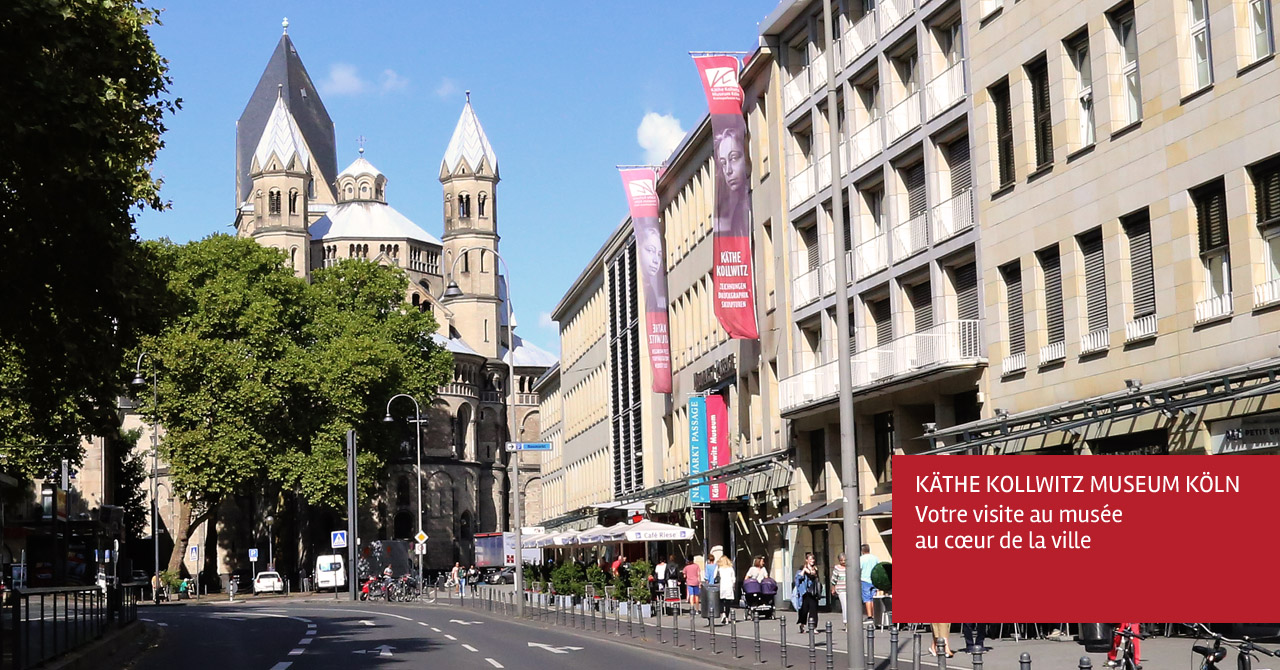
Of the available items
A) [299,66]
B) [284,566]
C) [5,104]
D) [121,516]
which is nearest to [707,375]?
[121,516]

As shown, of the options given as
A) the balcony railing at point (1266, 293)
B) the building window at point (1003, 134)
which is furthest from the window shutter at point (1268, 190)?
the building window at point (1003, 134)

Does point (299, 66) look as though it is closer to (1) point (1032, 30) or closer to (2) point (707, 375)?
(2) point (707, 375)

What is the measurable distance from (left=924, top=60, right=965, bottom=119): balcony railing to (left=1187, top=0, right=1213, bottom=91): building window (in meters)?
7.54

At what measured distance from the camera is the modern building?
75.4 ft

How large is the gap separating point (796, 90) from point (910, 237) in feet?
25.6

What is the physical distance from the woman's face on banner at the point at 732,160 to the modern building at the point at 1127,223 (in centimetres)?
1185

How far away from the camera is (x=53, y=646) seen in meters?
22.4

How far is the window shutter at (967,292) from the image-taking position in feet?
105

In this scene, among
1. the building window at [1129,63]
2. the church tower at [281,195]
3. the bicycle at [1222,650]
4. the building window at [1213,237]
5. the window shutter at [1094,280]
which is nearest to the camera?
the bicycle at [1222,650]

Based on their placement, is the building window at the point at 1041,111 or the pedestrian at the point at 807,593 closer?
the building window at the point at 1041,111

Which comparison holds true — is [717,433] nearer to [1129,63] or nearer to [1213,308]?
[1129,63]

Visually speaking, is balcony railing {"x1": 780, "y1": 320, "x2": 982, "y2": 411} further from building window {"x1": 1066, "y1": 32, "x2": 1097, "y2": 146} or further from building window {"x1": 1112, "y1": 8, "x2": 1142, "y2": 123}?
building window {"x1": 1112, "y1": 8, "x2": 1142, "y2": 123}

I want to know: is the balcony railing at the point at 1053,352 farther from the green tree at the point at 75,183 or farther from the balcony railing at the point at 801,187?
the green tree at the point at 75,183

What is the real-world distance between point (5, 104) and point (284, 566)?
87.6 meters
